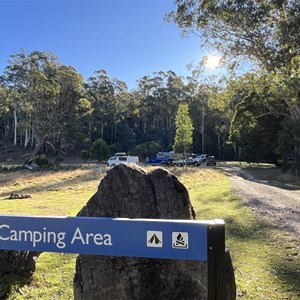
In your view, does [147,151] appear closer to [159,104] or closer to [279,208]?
[159,104]

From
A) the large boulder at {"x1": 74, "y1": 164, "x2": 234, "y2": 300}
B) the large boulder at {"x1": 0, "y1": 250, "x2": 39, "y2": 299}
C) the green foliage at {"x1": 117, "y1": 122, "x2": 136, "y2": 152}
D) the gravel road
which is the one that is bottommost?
the gravel road

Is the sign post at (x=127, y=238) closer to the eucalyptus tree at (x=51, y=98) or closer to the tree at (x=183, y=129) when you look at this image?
the tree at (x=183, y=129)

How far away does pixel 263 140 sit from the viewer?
41.6m

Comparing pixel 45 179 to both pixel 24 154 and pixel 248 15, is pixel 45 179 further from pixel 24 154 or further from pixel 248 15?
pixel 24 154

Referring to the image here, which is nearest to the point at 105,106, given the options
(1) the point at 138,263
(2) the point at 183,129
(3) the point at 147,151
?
(3) the point at 147,151

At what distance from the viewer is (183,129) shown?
38.9 metres

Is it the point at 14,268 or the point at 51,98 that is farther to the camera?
the point at 51,98

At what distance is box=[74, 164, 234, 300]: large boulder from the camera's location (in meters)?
3.12

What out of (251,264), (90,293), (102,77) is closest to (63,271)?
(90,293)

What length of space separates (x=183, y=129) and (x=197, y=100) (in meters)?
39.1

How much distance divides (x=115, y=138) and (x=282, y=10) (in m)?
60.9

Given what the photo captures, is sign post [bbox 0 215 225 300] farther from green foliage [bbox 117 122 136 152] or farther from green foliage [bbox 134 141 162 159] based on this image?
green foliage [bbox 117 122 136 152]

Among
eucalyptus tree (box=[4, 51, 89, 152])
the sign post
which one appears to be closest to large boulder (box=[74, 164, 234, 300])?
the sign post

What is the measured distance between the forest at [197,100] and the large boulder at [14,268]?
13.1m
